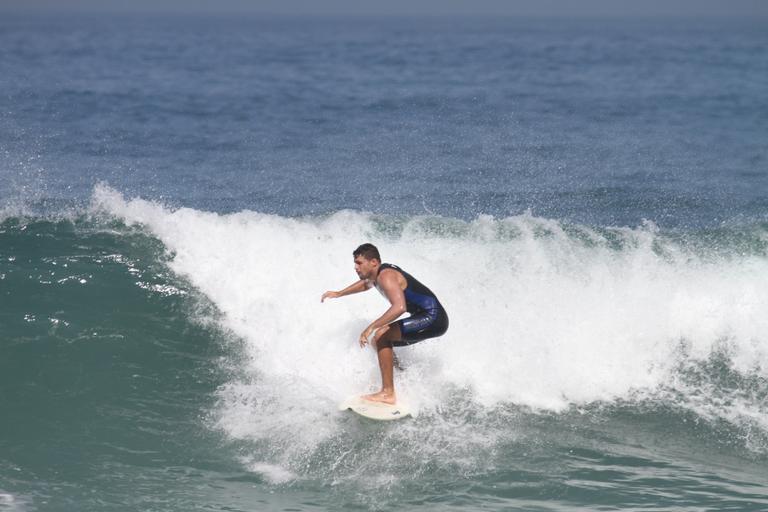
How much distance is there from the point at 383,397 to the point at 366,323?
1.47 metres

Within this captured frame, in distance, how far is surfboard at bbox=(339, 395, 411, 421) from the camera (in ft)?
26.2

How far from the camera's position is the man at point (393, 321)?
8.00 m

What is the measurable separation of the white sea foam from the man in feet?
1.66

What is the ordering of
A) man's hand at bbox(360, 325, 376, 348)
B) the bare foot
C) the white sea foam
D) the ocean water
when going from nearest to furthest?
the ocean water, man's hand at bbox(360, 325, 376, 348), the bare foot, the white sea foam

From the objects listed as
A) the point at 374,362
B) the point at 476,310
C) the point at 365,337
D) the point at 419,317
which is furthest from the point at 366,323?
the point at 365,337

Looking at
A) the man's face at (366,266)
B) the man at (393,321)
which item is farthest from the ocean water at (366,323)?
the man's face at (366,266)

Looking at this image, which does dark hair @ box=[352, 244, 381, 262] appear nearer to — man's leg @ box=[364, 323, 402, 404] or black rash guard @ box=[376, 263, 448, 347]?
black rash guard @ box=[376, 263, 448, 347]

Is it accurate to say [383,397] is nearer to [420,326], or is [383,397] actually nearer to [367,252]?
[420,326]

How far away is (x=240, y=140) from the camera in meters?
21.2

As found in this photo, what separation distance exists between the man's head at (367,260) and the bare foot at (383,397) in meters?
1.02

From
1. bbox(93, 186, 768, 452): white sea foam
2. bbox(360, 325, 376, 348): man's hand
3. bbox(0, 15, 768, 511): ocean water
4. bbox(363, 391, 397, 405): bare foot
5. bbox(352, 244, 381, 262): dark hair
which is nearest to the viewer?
bbox(0, 15, 768, 511): ocean water

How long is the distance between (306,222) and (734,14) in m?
188

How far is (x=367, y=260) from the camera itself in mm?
8008

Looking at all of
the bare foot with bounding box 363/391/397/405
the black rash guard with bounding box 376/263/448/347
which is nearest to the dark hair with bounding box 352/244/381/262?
the black rash guard with bounding box 376/263/448/347
